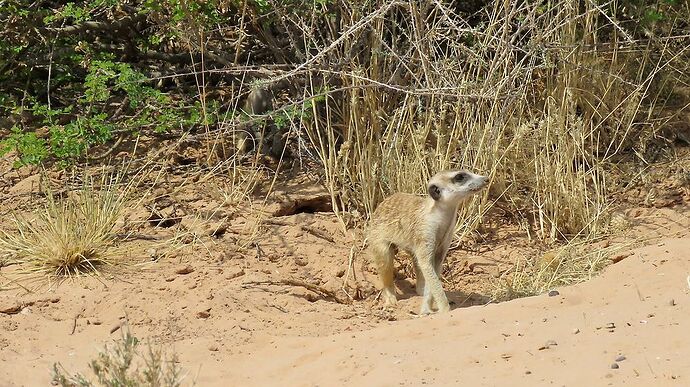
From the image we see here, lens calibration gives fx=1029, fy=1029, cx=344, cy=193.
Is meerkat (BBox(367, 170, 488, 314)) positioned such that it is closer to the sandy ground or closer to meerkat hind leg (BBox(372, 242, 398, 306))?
meerkat hind leg (BBox(372, 242, 398, 306))

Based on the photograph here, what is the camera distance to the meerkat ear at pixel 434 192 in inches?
270

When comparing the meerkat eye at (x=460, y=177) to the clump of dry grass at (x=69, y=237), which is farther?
the meerkat eye at (x=460, y=177)

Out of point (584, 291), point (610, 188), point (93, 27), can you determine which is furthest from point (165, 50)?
point (584, 291)

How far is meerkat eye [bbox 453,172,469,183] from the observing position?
6.82 meters

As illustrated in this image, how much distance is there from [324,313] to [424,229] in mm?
943

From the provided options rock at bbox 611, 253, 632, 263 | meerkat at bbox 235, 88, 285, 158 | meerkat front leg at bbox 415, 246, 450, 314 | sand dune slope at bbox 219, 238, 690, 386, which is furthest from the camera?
meerkat at bbox 235, 88, 285, 158

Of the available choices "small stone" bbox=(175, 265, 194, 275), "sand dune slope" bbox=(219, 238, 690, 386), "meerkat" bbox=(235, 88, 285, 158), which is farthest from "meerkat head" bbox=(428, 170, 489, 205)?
"meerkat" bbox=(235, 88, 285, 158)

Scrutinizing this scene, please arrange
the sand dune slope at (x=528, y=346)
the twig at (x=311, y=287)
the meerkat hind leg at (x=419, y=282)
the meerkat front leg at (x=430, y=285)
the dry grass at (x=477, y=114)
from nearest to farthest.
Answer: the sand dune slope at (x=528, y=346) → the meerkat front leg at (x=430, y=285) → the twig at (x=311, y=287) → the meerkat hind leg at (x=419, y=282) → the dry grass at (x=477, y=114)

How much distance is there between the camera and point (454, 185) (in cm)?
684

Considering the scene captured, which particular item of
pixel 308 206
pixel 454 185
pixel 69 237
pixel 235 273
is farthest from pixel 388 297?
pixel 69 237

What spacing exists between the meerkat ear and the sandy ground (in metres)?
0.77

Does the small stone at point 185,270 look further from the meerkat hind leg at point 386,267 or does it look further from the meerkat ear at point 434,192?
the meerkat ear at point 434,192

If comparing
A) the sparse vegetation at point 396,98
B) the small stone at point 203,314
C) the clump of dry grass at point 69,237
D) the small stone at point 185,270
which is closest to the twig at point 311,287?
the small stone at point 185,270

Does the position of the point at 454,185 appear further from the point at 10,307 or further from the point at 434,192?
the point at 10,307
